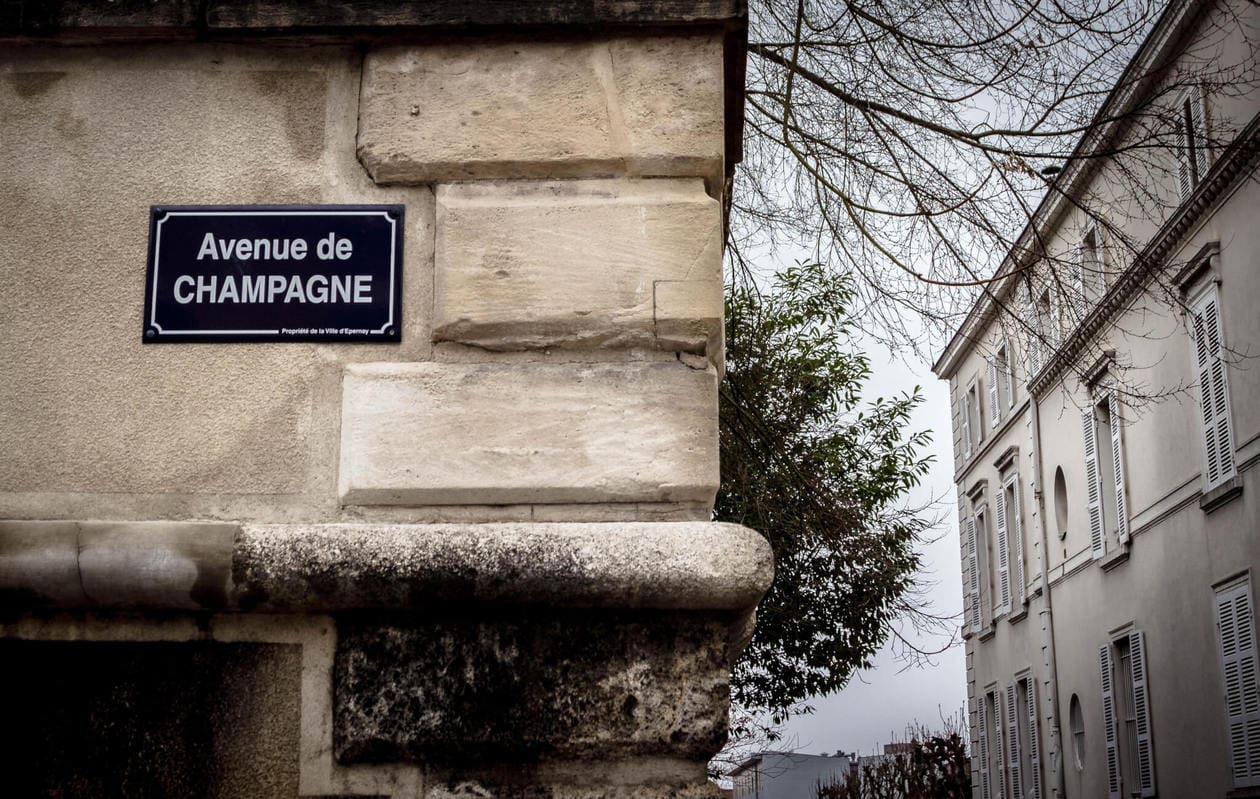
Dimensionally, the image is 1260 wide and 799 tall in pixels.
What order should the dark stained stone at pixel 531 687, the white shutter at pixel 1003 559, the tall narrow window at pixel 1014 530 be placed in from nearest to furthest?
the dark stained stone at pixel 531 687 → the tall narrow window at pixel 1014 530 → the white shutter at pixel 1003 559

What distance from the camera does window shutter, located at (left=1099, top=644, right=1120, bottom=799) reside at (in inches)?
823

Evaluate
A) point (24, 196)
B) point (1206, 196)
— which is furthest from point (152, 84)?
point (1206, 196)

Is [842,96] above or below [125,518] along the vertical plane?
above

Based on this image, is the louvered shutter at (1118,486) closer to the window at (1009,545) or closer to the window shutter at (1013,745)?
the window at (1009,545)

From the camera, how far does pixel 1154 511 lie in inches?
754

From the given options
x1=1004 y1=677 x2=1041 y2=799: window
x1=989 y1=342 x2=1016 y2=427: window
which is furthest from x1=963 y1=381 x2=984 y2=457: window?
x1=1004 y1=677 x2=1041 y2=799: window

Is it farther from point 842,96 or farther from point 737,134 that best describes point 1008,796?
point 737,134

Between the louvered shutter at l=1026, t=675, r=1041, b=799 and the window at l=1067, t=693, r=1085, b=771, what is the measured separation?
89.9 inches

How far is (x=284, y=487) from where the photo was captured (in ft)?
9.00

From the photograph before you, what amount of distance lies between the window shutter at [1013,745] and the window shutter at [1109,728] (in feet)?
21.4

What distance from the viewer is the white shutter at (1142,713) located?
1934cm

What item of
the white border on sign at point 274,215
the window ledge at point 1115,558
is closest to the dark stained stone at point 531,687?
the white border on sign at point 274,215

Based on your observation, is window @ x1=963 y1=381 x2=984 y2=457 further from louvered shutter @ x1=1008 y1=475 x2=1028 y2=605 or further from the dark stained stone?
the dark stained stone

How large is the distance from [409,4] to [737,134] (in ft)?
2.99
